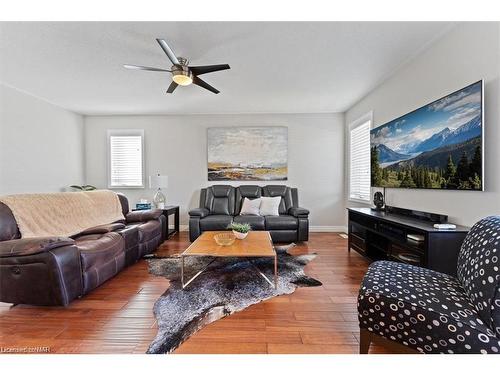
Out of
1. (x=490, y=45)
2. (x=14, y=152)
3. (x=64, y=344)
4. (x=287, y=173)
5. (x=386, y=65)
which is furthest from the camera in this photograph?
(x=287, y=173)

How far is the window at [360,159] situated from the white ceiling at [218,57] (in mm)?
557

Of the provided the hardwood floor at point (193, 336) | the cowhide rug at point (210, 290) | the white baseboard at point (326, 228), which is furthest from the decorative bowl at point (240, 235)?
the white baseboard at point (326, 228)

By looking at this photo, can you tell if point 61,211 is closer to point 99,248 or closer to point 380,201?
point 99,248

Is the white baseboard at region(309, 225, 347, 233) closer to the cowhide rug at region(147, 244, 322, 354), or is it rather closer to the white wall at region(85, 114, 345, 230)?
the white wall at region(85, 114, 345, 230)

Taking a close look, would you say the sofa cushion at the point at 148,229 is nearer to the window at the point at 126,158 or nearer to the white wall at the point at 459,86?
the window at the point at 126,158

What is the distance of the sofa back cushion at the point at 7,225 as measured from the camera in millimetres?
1967

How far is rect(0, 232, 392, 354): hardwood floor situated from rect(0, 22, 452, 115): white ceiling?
2.56 meters

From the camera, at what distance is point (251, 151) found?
15.2 ft

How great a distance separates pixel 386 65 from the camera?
273cm

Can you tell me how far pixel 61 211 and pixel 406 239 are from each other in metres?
3.77

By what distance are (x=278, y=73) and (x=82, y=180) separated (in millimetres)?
4716

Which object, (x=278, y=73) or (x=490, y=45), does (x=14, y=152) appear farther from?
(x=490, y=45)

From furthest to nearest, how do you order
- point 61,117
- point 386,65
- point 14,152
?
point 61,117 < point 14,152 < point 386,65
